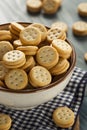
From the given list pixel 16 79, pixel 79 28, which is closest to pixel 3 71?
pixel 16 79

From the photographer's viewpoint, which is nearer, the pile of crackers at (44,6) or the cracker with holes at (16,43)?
the cracker with holes at (16,43)

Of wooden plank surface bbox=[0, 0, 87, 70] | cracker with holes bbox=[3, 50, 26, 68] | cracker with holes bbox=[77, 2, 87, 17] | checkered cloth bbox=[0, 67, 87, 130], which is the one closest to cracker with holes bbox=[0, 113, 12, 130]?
checkered cloth bbox=[0, 67, 87, 130]

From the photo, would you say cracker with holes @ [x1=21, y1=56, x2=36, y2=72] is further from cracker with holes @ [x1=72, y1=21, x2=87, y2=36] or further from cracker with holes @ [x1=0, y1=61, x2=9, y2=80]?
cracker with holes @ [x1=72, y1=21, x2=87, y2=36]

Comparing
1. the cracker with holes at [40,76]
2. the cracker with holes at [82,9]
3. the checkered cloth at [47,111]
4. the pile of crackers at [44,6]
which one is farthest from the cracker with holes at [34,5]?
the cracker with holes at [40,76]

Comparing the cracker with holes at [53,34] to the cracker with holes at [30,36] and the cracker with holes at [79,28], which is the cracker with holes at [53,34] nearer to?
the cracker with holes at [30,36]

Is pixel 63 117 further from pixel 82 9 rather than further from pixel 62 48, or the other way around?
pixel 82 9

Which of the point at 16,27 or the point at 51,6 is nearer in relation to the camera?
the point at 16,27

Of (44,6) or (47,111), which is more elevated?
(44,6)
